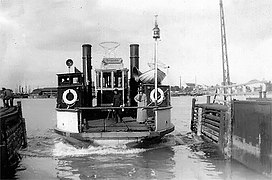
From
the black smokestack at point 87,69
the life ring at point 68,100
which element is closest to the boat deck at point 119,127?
the life ring at point 68,100

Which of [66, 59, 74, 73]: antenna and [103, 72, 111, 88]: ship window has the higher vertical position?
[66, 59, 74, 73]: antenna

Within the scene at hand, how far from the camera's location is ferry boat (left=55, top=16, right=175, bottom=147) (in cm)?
1446

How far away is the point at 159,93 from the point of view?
16.2m

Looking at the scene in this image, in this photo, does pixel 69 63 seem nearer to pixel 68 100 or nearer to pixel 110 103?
pixel 68 100

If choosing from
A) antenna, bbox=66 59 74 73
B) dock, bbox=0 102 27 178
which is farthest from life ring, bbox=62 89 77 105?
dock, bbox=0 102 27 178

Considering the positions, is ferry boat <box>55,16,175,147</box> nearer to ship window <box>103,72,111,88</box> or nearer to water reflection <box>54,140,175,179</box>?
ship window <box>103,72,111,88</box>

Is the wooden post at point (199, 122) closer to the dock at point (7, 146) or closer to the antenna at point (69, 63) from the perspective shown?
the antenna at point (69, 63)

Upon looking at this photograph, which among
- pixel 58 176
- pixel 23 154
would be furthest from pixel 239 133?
pixel 23 154

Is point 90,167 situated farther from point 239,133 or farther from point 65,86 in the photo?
point 239,133

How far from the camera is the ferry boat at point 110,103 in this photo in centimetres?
1446

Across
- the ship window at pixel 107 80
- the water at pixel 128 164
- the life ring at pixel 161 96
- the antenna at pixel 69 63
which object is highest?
the antenna at pixel 69 63

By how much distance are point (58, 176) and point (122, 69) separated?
8.00m

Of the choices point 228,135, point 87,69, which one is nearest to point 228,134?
point 228,135

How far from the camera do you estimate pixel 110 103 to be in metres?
19.1
